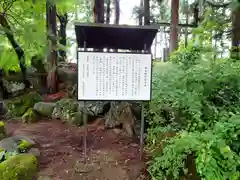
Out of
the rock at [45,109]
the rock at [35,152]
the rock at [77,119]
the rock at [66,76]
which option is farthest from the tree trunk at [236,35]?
the rock at [66,76]

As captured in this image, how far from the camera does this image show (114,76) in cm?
386

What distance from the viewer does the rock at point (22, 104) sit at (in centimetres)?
758

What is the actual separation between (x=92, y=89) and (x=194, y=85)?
154 centimetres

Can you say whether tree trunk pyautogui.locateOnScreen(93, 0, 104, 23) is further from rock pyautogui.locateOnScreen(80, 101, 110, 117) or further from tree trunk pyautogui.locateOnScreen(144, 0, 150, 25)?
tree trunk pyautogui.locateOnScreen(144, 0, 150, 25)

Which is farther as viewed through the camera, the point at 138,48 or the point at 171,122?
the point at 138,48

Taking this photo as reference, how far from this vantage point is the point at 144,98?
392 cm

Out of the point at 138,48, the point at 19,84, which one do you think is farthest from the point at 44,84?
the point at 138,48

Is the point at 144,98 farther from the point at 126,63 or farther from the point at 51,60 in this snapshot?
the point at 51,60

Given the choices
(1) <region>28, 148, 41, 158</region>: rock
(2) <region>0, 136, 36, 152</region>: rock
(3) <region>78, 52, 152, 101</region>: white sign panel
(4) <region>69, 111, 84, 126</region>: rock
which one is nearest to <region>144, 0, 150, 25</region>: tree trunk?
(4) <region>69, 111, 84, 126</region>: rock

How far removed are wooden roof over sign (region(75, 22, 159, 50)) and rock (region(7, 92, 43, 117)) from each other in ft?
13.7

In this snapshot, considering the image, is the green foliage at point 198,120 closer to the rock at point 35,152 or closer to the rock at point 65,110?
the rock at point 35,152

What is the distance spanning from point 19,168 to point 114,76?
1.85 m

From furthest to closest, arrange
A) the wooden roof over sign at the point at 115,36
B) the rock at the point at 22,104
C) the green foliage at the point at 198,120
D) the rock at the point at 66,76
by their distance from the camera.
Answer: the rock at the point at 66,76 < the rock at the point at 22,104 < the wooden roof over sign at the point at 115,36 < the green foliage at the point at 198,120

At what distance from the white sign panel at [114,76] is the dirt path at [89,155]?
99cm
